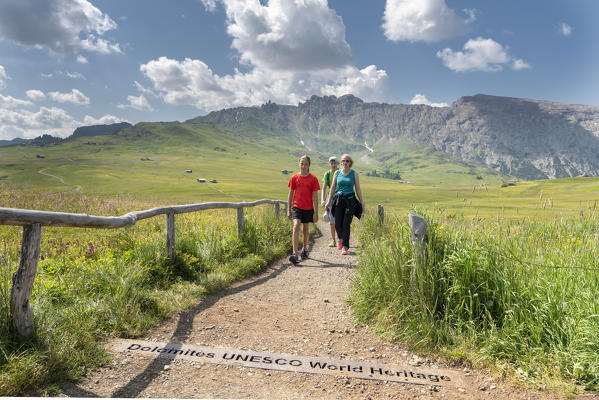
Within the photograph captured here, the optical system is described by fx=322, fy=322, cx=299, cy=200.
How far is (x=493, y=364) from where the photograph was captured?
317 centimetres

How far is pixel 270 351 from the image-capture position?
11.7 feet

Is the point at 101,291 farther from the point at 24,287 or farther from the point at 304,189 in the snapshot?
the point at 304,189

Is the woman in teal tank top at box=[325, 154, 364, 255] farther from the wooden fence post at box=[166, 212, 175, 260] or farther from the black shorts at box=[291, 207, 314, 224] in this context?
the wooden fence post at box=[166, 212, 175, 260]

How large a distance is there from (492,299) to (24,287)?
189 inches

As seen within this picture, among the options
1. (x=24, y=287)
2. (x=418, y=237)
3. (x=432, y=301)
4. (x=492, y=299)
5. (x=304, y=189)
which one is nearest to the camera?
(x=24, y=287)

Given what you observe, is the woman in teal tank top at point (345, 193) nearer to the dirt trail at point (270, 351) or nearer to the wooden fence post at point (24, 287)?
the dirt trail at point (270, 351)

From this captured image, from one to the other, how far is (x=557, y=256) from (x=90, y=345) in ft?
17.9

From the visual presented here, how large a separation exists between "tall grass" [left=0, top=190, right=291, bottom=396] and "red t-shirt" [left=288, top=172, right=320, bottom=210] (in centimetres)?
154

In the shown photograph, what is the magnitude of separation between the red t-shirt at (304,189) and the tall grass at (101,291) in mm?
1545

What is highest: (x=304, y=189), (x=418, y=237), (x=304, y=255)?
(x=304, y=189)

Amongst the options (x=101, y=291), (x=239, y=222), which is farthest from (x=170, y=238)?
(x=239, y=222)

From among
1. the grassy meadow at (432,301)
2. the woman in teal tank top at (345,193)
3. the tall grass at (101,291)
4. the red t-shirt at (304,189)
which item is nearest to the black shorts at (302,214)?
the red t-shirt at (304,189)

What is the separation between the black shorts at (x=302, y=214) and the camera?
801 centimetres

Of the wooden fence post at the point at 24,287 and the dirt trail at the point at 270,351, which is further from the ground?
the wooden fence post at the point at 24,287
